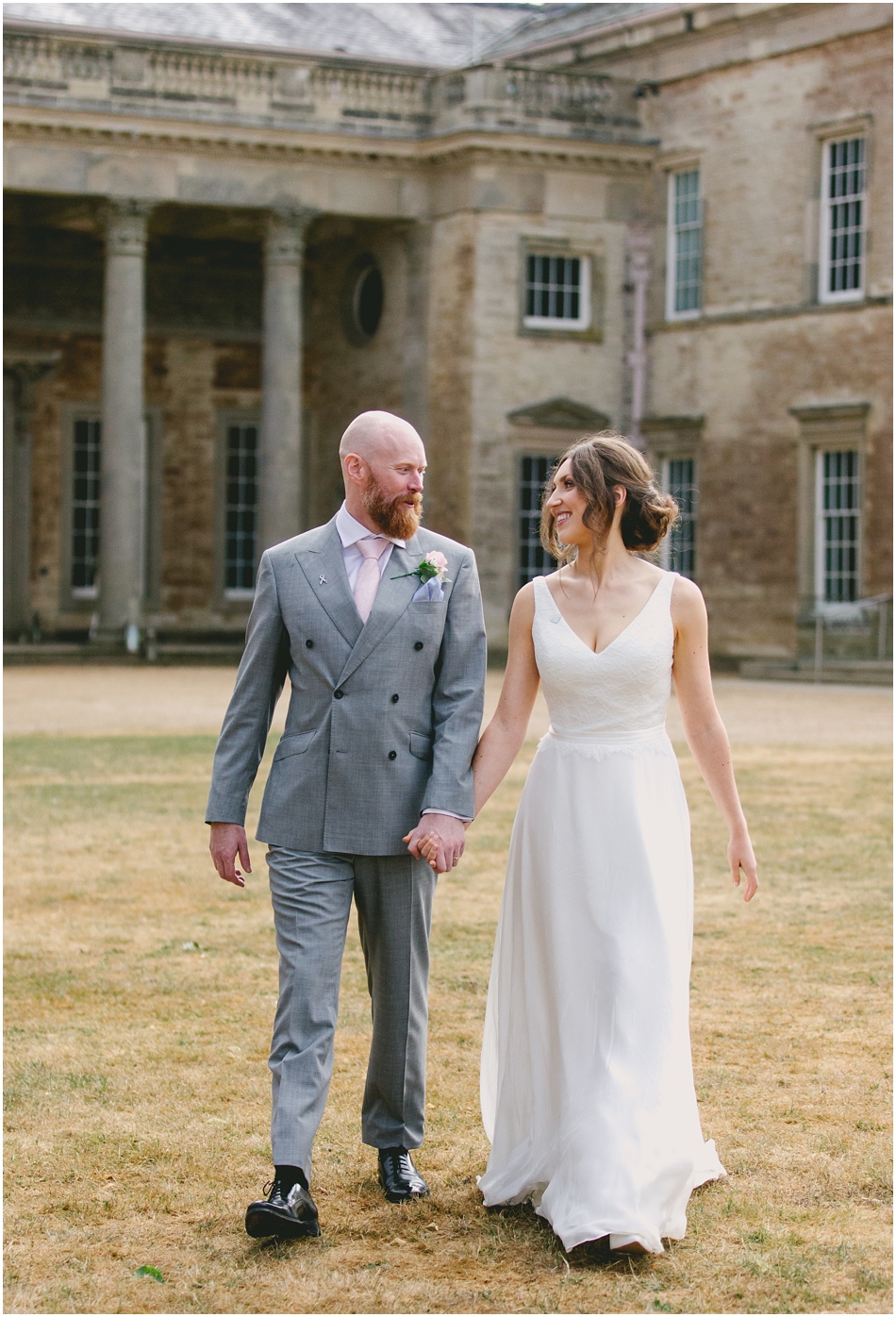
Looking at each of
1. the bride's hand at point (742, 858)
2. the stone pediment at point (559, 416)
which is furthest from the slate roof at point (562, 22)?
the bride's hand at point (742, 858)

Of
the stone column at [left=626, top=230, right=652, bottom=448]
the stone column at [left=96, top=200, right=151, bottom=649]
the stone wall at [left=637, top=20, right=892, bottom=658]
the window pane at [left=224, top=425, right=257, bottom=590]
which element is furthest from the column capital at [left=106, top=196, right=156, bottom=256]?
the stone wall at [left=637, top=20, right=892, bottom=658]

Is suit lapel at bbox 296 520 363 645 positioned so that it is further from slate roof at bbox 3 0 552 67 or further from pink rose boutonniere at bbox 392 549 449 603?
slate roof at bbox 3 0 552 67

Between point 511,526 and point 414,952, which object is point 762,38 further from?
point 414,952

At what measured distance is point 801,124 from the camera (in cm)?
3103

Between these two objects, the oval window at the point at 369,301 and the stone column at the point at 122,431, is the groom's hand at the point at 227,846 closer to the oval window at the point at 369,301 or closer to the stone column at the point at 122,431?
the stone column at the point at 122,431

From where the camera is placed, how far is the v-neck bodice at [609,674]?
5109mm

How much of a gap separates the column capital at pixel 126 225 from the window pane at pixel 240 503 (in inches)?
256

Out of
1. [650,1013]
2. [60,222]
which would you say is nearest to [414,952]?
[650,1013]

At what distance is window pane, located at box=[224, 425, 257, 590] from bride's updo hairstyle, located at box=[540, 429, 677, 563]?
3324 centimetres

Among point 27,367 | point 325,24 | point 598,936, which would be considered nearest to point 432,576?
point 598,936

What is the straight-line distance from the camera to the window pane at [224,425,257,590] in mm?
38219

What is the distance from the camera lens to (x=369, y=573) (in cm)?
534

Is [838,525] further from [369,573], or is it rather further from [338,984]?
[338,984]

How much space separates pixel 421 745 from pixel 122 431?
27.5 m
